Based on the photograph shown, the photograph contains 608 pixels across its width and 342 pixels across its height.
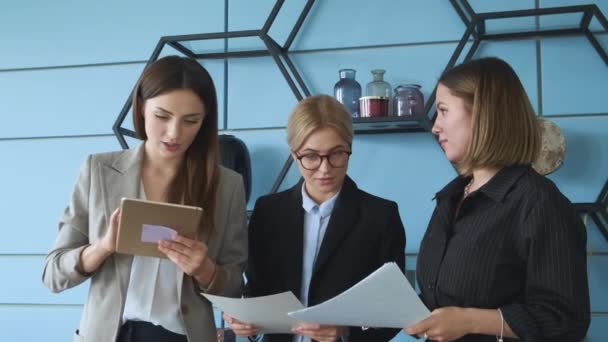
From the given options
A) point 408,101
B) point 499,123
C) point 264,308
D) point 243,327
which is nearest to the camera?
Result: point 499,123

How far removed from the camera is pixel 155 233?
131 cm

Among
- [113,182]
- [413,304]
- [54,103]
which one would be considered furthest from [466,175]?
[54,103]

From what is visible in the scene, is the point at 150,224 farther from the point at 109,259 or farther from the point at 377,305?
the point at 377,305

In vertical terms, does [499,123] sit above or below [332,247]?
above

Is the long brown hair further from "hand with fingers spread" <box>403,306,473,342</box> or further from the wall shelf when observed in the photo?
the wall shelf

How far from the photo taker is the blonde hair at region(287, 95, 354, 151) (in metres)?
1.60

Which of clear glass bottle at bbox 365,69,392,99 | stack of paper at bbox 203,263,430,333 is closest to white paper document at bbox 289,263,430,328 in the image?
stack of paper at bbox 203,263,430,333

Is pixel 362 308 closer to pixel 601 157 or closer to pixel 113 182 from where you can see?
pixel 113 182

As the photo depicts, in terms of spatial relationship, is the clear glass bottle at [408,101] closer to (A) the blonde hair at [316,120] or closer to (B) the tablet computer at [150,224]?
(A) the blonde hair at [316,120]

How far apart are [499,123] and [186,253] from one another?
0.74 meters

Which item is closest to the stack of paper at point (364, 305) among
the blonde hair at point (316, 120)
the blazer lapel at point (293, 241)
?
the blazer lapel at point (293, 241)

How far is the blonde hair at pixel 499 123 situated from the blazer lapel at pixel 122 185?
795 mm

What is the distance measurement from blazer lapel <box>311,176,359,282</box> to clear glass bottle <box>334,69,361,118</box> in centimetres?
80

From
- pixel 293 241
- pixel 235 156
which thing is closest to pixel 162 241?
pixel 293 241
